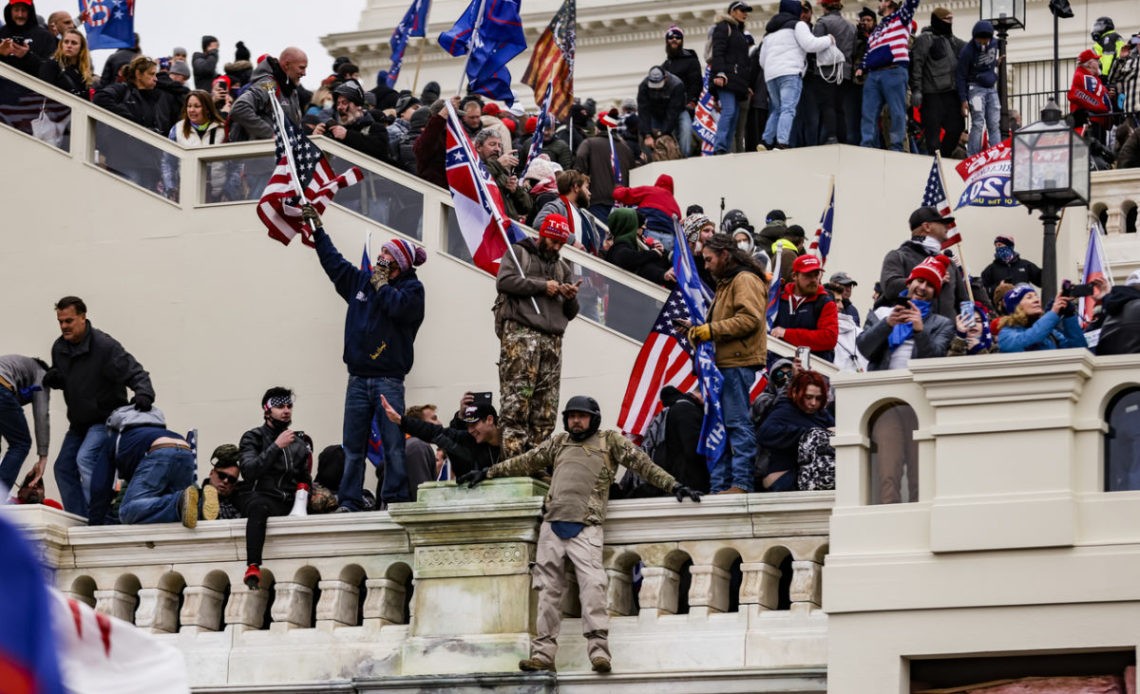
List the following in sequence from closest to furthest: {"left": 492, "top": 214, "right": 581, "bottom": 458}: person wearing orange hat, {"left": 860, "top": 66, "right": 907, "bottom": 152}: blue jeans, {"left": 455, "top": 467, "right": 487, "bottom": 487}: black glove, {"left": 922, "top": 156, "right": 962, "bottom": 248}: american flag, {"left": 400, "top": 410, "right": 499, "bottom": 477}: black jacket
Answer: {"left": 455, "top": 467, "right": 487, "bottom": 487}: black glove
{"left": 400, "top": 410, "right": 499, "bottom": 477}: black jacket
{"left": 492, "top": 214, "right": 581, "bottom": 458}: person wearing orange hat
{"left": 922, "top": 156, "right": 962, "bottom": 248}: american flag
{"left": 860, "top": 66, "right": 907, "bottom": 152}: blue jeans

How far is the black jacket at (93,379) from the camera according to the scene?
1752cm

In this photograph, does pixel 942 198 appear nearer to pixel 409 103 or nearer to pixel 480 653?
pixel 409 103

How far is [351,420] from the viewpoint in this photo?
1716cm

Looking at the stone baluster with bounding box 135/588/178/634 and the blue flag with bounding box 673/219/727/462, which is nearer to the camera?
the blue flag with bounding box 673/219/727/462

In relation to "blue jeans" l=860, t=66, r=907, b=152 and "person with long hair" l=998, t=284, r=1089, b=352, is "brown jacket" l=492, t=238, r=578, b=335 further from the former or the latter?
"blue jeans" l=860, t=66, r=907, b=152

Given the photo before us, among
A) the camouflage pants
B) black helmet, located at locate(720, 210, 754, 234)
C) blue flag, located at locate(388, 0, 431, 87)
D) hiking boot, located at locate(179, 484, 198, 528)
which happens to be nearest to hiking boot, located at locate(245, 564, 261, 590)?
hiking boot, located at locate(179, 484, 198, 528)

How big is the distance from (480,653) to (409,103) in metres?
11.3

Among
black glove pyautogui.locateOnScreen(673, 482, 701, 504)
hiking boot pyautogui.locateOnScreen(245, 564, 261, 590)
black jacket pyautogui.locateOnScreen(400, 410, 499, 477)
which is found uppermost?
black jacket pyautogui.locateOnScreen(400, 410, 499, 477)

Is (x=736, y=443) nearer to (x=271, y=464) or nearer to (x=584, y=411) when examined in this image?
(x=584, y=411)

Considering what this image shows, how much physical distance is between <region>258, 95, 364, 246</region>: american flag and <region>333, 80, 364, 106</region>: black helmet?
3.10 m

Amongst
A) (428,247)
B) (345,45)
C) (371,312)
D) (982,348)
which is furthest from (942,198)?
(345,45)

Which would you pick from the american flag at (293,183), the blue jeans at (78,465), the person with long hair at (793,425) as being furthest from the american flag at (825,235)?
the person with long hair at (793,425)

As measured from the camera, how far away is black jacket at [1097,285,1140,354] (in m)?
13.4

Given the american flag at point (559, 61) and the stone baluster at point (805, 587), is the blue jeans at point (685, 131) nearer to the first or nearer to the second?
the american flag at point (559, 61)
